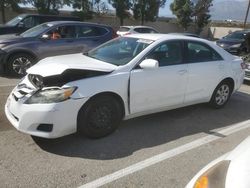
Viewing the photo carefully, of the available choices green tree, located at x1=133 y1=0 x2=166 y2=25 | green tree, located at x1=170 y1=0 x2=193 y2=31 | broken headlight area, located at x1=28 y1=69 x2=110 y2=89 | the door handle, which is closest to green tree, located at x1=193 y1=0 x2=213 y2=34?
green tree, located at x1=170 y1=0 x2=193 y2=31

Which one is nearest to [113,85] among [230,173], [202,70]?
[202,70]

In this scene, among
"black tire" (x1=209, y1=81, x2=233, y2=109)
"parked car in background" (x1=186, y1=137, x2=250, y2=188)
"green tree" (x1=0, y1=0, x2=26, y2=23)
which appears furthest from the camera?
"green tree" (x1=0, y1=0, x2=26, y2=23)

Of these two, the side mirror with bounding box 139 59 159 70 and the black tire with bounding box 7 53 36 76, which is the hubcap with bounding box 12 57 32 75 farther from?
the side mirror with bounding box 139 59 159 70

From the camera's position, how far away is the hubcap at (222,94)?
6.37 metres

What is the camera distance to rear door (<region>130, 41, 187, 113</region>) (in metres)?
4.89

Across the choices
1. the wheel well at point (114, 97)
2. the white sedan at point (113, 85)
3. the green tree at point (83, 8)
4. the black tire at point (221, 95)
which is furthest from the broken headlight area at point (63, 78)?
the green tree at point (83, 8)

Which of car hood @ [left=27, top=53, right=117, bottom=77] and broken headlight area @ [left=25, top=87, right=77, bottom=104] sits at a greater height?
car hood @ [left=27, top=53, right=117, bottom=77]

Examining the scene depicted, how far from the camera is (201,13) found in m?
38.7

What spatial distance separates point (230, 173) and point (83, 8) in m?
29.4

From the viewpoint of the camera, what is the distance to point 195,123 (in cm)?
563

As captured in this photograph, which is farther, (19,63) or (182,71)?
(19,63)

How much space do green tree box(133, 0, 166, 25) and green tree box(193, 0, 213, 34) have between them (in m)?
6.33

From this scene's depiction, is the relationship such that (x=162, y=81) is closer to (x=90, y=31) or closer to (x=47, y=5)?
(x=90, y=31)

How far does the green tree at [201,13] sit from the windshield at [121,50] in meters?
34.8
